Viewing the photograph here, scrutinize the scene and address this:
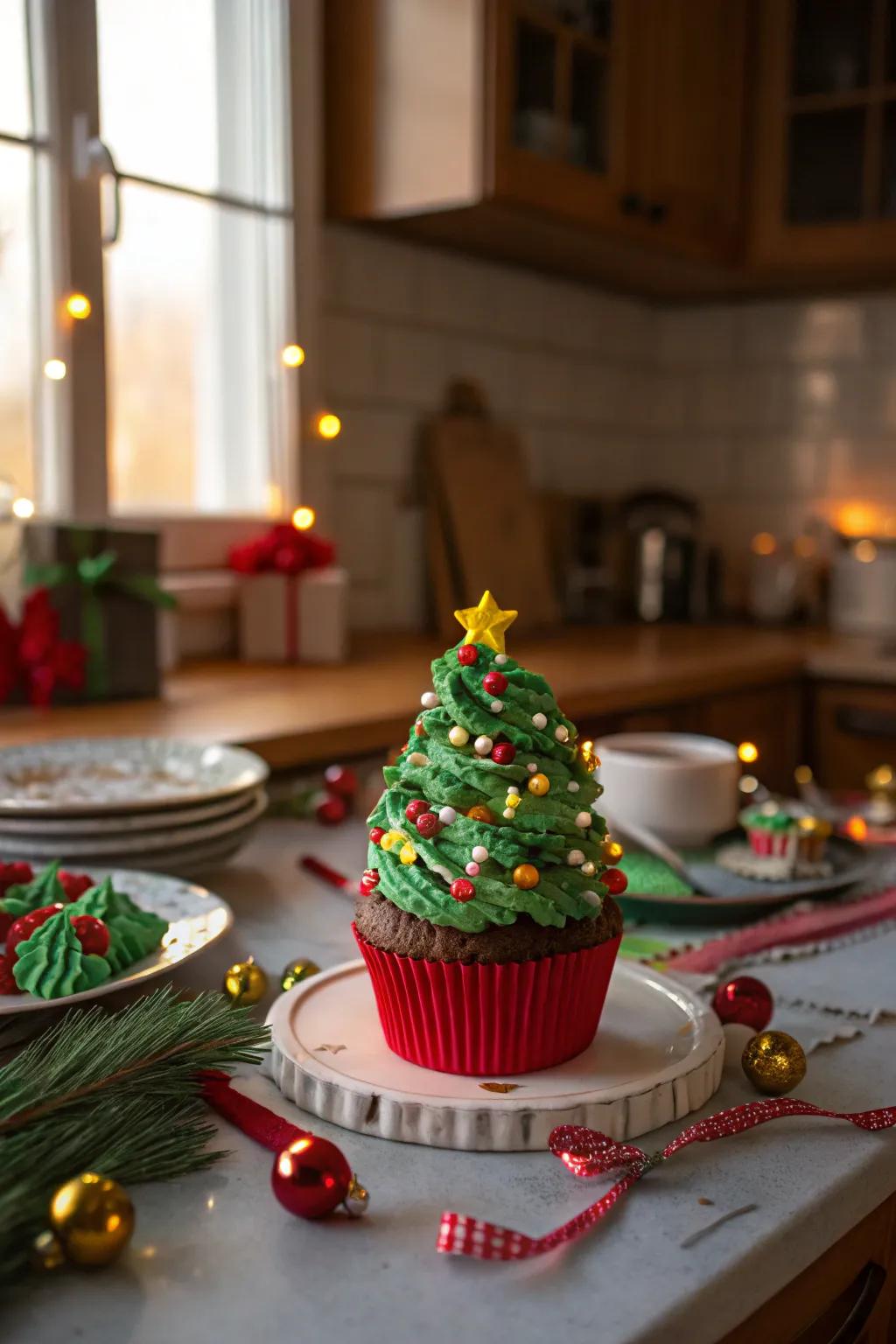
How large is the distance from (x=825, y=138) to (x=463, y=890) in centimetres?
249

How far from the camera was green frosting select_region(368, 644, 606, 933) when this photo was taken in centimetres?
61

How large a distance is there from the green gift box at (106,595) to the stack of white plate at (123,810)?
1.77 feet

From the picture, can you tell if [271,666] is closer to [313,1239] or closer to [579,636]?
[579,636]

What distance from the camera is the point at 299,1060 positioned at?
614 mm

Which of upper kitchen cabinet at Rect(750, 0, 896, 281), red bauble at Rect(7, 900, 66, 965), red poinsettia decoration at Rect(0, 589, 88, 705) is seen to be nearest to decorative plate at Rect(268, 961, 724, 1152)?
red bauble at Rect(7, 900, 66, 965)

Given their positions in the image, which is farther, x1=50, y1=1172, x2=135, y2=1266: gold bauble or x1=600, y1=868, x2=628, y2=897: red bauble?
x1=600, y1=868, x2=628, y2=897: red bauble

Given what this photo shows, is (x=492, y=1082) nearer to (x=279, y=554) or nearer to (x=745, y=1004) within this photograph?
(x=745, y=1004)

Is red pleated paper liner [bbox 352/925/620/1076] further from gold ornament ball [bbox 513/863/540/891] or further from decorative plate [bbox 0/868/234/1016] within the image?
decorative plate [bbox 0/868/234/1016]

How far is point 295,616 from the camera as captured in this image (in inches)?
80.7

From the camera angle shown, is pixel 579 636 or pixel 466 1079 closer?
pixel 466 1079

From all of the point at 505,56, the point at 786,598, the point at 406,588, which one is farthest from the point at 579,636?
the point at 505,56

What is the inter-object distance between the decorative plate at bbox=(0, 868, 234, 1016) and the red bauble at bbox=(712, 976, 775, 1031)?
0.29 metres

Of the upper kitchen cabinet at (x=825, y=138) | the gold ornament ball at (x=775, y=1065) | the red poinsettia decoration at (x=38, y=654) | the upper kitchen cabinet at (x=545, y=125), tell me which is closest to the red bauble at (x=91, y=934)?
the gold ornament ball at (x=775, y=1065)

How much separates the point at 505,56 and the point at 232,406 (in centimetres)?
71
